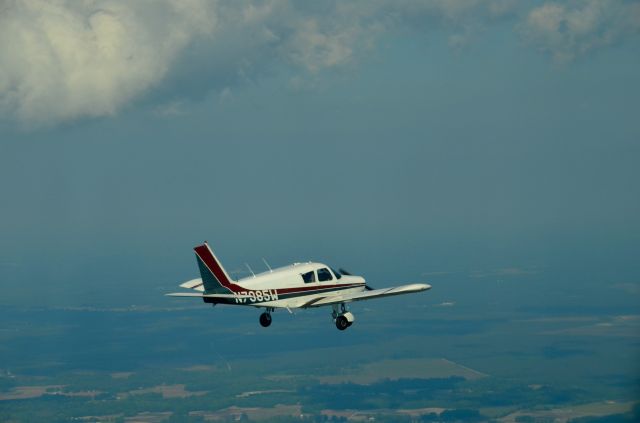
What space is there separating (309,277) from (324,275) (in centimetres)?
112

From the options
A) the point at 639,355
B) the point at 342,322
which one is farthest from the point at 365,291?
the point at 639,355

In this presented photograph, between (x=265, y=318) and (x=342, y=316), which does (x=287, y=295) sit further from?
(x=342, y=316)

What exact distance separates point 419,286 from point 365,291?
6873 millimetres

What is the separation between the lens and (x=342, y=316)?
2381 inches

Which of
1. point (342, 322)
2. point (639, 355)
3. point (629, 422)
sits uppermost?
point (342, 322)

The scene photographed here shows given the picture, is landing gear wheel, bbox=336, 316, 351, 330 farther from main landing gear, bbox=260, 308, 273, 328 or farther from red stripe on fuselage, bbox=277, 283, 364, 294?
main landing gear, bbox=260, 308, 273, 328

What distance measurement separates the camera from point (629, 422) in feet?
103

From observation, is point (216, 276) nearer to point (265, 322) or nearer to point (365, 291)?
point (265, 322)

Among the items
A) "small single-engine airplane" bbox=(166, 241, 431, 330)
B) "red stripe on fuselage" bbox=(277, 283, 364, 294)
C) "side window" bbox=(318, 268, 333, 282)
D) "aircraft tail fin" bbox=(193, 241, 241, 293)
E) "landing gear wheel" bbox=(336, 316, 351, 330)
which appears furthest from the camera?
"side window" bbox=(318, 268, 333, 282)

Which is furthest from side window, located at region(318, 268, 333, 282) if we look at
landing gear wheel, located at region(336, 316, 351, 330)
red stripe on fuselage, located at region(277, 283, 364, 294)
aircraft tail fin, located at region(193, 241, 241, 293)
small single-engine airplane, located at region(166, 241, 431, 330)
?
aircraft tail fin, located at region(193, 241, 241, 293)

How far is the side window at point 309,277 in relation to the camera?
59.0m

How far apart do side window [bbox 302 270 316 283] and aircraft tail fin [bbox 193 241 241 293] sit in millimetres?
4856

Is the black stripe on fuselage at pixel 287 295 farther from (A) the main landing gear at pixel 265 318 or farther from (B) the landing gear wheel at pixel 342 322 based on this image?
(B) the landing gear wheel at pixel 342 322

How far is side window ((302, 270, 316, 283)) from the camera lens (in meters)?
59.0
